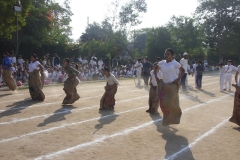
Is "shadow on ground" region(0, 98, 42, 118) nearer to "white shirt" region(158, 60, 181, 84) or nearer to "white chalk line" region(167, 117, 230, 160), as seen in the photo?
"white shirt" region(158, 60, 181, 84)

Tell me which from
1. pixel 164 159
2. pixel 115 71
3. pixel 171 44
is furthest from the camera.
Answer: pixel 171 44

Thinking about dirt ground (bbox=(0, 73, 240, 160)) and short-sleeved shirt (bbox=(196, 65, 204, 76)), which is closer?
dirt ground (bbox=(0, 73, 240, 160))

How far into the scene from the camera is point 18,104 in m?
11.1

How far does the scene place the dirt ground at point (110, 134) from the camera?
5641mm

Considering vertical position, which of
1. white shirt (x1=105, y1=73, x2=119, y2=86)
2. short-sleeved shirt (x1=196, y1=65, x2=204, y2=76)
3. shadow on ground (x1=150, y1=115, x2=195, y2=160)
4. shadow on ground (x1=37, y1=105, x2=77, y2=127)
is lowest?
shadow on ground (x1=150, y1=115, x2=195, y2=160)

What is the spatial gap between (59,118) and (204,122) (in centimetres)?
435

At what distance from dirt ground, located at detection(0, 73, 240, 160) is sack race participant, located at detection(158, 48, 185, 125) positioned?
37 cm

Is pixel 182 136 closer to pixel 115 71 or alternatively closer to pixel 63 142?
pixel 63 142

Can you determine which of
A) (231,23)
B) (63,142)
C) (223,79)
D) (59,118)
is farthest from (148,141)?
(231,23)

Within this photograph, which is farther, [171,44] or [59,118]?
[171,44]

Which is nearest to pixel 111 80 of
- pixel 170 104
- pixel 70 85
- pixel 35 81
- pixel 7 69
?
pixel 70 85

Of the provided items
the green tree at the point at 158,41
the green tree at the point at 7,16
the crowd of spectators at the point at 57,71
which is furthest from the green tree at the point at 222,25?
the green tree at the point at 7,16

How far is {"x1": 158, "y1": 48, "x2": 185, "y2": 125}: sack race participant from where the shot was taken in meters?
7.57

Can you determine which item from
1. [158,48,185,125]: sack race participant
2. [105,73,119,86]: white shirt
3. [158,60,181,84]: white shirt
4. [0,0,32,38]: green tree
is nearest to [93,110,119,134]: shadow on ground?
[105,73,119,86]: white shirt
